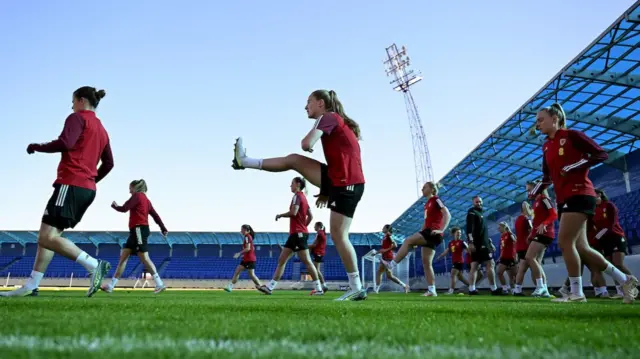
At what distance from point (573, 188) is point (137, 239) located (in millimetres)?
7283

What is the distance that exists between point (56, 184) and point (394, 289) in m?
22.6

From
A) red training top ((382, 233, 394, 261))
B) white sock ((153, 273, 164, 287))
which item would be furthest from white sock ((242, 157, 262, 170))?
red training top ((382, 233, 394, 261))

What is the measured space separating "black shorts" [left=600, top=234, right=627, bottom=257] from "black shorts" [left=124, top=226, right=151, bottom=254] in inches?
330

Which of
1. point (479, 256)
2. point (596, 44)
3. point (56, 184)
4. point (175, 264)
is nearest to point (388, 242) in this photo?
point (479, 256)

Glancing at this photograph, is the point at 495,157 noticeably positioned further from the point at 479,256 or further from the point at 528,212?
the point at 528,212

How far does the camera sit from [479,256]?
12523 mm

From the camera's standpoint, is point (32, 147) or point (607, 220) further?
point (607, 220)

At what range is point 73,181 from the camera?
458 cm

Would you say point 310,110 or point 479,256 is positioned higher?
point 310,110

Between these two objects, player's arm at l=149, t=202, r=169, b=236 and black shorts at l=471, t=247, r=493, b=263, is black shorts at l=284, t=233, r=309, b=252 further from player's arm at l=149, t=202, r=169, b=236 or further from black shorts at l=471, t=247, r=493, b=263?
black shorts at l=471, t=247, r=493, b=263

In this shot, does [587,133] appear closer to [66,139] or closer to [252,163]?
[252,163]

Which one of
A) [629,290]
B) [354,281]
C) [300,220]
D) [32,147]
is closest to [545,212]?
[629,290]

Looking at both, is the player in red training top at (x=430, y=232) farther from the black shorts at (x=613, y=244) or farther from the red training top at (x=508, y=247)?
the red training top at (x=508, y=247)

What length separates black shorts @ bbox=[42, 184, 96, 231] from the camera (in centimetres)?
448
